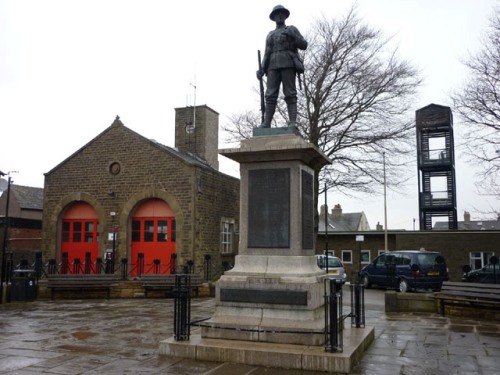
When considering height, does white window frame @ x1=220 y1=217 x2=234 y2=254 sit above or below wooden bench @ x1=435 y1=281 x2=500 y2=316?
above

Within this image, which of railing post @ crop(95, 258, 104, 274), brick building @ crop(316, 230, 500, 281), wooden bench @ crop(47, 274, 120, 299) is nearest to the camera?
wooden bench @ crop(47, 274, 120, 299)

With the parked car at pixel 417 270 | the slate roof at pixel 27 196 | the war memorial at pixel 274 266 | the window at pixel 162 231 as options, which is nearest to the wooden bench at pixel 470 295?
the war memorial at pixel 274 266

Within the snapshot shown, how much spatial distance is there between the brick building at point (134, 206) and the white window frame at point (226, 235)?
0.17ft

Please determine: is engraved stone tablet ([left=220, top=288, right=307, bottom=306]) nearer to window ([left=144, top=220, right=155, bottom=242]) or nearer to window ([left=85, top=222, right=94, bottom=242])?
window ([left=144, top=220, right=155, bottom=242])

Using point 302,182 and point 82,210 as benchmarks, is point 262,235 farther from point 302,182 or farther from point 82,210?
point 82,210

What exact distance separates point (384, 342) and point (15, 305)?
1102 cm

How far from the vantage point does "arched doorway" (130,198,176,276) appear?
2162 cm

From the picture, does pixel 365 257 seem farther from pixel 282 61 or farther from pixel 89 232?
pixel 282 61

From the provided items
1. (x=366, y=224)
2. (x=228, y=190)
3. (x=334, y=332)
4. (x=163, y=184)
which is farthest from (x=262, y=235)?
(x=366, y=224)

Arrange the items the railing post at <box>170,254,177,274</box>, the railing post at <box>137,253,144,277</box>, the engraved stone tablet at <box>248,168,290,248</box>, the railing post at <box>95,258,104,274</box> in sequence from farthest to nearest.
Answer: the railing post at <box>137,253,144,277</box> < the railing post at <box>170,254,177,274</box> < the railing post at <box>95,258,104,274</box> < the engraved stone tablet at <box>248,168,290,248</box>

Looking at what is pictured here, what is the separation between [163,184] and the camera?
21484 millimetres

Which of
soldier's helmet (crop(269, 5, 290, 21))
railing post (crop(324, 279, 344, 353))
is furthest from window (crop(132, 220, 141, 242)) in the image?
railing post (crop(324, 279, 344, 353))

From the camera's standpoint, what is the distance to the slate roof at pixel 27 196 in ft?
125

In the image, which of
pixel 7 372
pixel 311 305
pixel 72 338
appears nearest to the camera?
pixel 7 372
